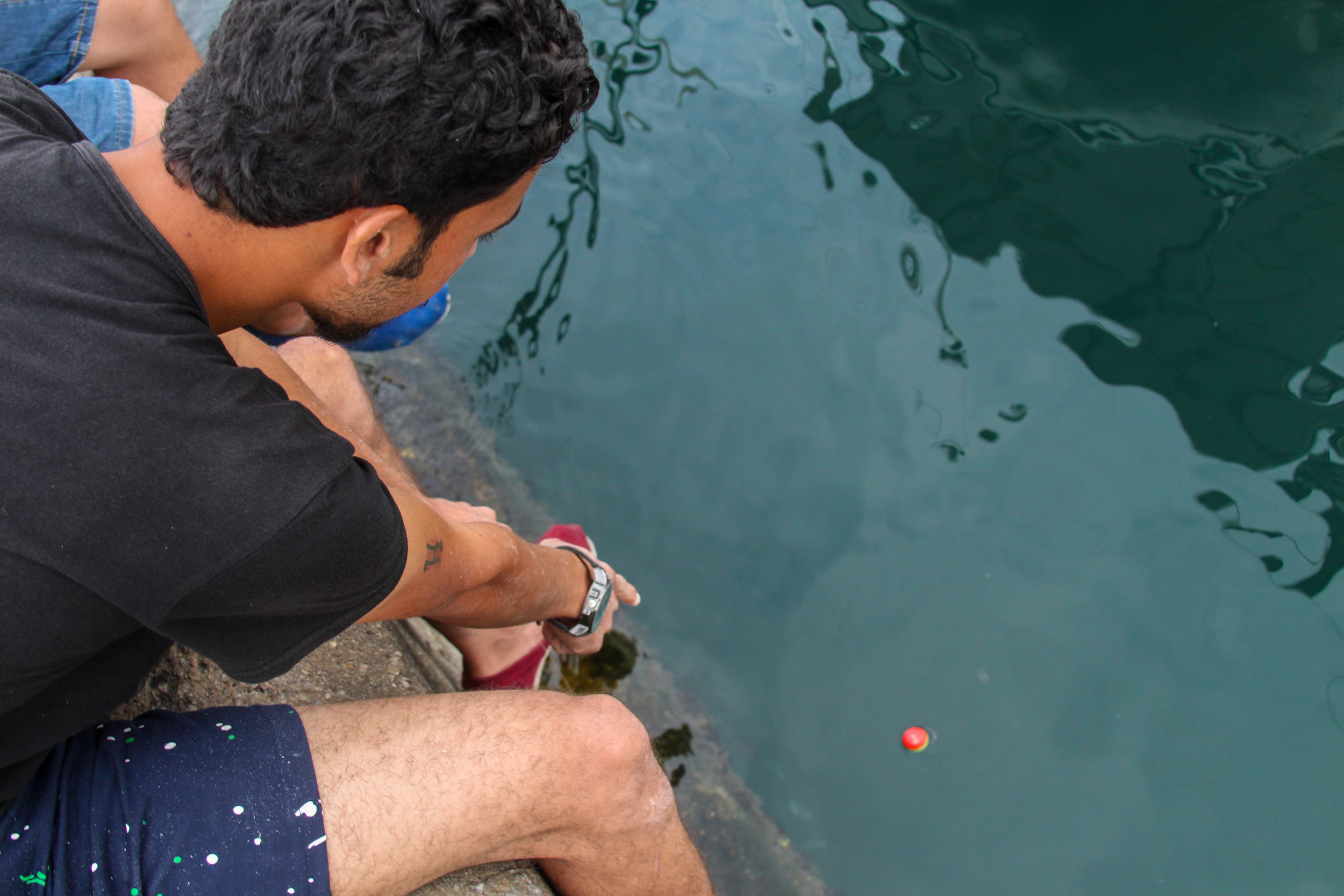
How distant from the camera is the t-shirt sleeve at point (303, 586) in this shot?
134 centimetres

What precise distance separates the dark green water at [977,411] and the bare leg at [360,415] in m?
0.60

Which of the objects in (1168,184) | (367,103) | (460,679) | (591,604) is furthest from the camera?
(1168,184)

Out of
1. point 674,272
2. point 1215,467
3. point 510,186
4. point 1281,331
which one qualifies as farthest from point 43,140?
point 1281,331

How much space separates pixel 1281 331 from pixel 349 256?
116 inches

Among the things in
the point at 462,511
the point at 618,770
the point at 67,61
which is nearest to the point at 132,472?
the point at 618,770

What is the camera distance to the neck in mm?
1469

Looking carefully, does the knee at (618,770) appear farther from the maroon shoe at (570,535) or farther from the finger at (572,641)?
the maroon shoe at (570,535)

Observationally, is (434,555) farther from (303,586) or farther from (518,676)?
(518,676)

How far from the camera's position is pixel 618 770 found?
193cm

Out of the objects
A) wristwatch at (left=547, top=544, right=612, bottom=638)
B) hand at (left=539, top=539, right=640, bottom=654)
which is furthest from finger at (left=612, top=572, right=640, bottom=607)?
wristwatch at (left=547, top=544, right=612, bottom=638)

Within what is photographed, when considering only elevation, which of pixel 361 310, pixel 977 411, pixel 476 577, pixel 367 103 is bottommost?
pixel 977 411

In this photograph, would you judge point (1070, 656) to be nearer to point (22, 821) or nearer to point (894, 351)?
point (894, 351)

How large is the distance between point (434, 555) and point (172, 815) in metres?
0.62

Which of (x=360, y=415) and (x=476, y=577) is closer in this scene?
(x=476, y=577)
